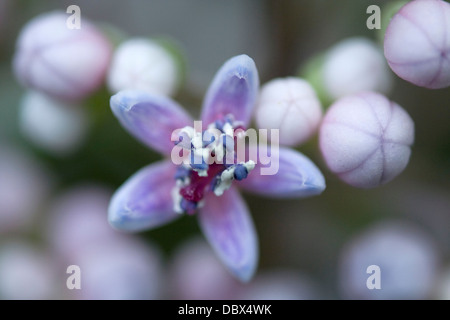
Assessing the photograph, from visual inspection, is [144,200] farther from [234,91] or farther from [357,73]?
[357,73]

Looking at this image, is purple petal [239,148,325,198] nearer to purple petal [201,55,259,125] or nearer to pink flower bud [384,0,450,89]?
purple petal [201,55,259,125]

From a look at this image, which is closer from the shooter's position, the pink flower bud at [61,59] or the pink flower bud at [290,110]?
the pink flower bud at [290,110]

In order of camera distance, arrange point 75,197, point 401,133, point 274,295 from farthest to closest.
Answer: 1. point 75,197
2. point 274,295
3. point 401,133

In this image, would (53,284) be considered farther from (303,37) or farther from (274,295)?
(303,37)

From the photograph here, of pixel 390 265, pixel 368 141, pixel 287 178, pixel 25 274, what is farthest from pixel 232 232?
pixel 25 274

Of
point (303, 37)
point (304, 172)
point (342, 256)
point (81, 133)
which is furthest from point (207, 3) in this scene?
point (304, 172)

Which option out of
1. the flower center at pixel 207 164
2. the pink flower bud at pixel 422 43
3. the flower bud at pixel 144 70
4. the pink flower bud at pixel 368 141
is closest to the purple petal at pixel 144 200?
the flower center at pixel 207 164

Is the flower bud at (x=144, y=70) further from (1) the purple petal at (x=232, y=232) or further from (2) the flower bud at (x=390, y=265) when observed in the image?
(2) the flower bud at (x=390, y=265)
